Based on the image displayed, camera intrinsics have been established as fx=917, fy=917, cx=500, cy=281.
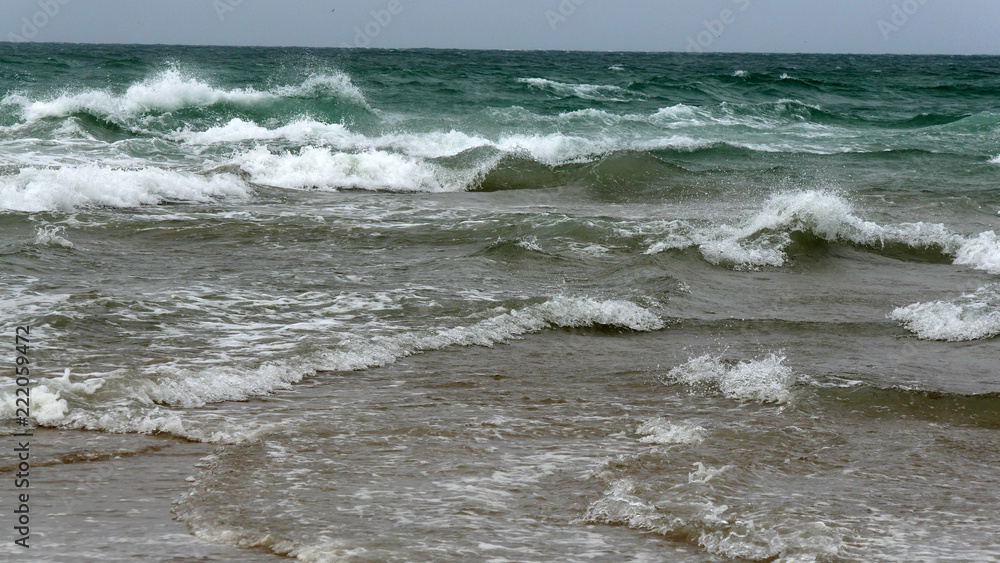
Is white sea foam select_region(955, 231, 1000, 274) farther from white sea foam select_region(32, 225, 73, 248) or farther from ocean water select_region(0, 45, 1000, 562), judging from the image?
white sea foam select_region(32, 225, 73, 248)

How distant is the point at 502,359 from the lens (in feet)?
21.1

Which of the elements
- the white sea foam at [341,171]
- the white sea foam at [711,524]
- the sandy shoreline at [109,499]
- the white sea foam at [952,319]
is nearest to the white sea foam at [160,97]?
the white sea foam at [341,171]

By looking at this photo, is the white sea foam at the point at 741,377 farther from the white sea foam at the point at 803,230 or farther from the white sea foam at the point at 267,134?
the white sea foam at the point at 267,134

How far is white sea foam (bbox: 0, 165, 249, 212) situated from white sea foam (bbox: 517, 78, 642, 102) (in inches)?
794

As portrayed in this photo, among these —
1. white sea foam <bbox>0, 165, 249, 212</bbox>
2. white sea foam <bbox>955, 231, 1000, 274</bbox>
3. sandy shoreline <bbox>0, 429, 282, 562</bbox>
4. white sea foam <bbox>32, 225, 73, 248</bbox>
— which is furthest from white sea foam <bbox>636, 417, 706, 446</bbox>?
white sea foam <bbox>0, 165, 249, 212</bbox>

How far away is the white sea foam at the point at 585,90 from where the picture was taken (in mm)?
32291

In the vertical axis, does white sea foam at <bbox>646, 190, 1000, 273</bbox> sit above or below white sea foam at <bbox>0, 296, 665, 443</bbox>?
above

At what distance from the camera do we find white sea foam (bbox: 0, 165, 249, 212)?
11758 millimetres

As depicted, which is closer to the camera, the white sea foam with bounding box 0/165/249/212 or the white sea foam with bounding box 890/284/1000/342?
the white sea foam with bounding box 890/284/1000/342

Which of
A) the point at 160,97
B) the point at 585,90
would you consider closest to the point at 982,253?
the point at 160,97

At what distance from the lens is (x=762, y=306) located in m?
8.16

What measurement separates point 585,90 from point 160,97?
15848mm

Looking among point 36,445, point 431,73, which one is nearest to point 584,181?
point 36,445

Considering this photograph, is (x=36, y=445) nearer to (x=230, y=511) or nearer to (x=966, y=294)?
(x=230, y=511)
